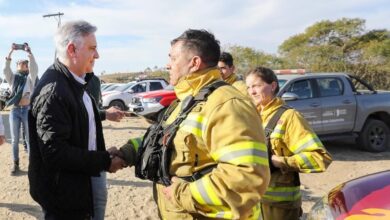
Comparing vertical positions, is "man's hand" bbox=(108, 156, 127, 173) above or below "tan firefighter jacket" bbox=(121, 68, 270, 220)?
below

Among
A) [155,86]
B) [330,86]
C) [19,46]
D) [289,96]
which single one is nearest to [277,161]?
[19,46]

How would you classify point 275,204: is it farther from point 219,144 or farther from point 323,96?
point 323,96

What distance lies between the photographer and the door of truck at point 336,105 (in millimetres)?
8734

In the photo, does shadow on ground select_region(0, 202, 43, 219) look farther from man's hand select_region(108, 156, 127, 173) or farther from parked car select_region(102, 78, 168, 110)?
parked car select_region(102, 78, 168, 110)

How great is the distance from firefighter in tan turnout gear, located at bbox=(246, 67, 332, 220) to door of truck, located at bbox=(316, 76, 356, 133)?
585 cm

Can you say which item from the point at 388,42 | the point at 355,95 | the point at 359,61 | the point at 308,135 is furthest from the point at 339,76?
the point at 388,42

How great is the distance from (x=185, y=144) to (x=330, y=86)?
765 cm

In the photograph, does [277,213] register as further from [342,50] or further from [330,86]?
[342,50]

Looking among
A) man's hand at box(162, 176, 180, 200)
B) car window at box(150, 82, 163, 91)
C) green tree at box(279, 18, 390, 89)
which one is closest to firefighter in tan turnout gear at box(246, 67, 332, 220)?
man's hand at box(162, 176, 180, 200)

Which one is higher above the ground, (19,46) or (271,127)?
(19,46)

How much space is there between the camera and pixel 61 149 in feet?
7.89

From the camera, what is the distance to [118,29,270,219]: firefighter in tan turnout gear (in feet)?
5.98

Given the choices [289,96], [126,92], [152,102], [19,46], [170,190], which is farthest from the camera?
[126,92]

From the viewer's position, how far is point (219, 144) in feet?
6.10
